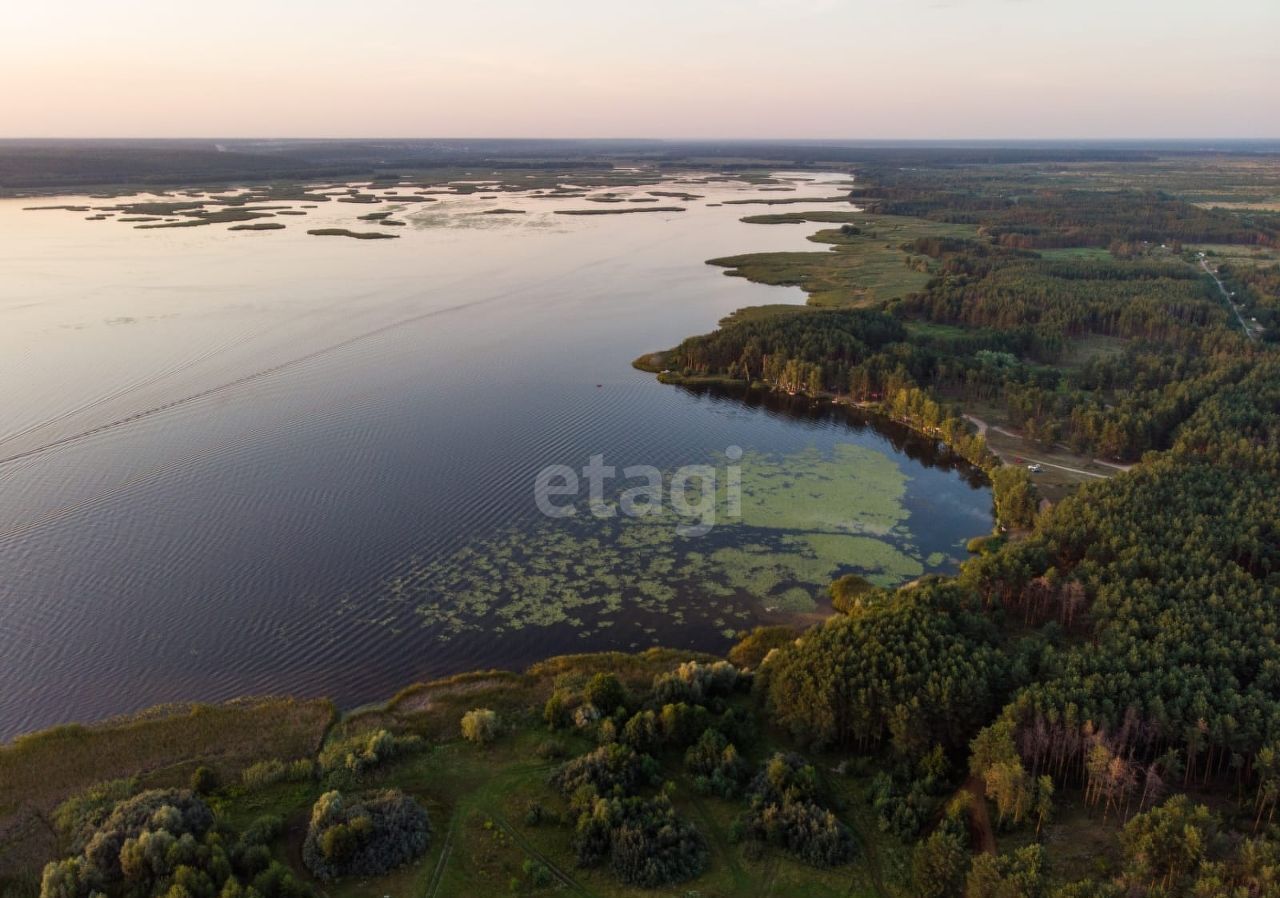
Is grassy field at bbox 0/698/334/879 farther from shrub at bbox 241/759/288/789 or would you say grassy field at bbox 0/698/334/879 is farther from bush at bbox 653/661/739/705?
bush at bbox 653/661/739/705

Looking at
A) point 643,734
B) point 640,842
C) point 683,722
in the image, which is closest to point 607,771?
point 643,734

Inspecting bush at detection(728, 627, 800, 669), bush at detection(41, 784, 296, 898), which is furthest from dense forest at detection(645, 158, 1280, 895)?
bush at detection(41, 784, 296, 898)

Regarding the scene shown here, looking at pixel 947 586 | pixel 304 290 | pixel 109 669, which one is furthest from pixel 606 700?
pixel 304 290

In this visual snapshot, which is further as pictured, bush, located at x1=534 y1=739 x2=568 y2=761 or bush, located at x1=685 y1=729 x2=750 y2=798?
bush, located at x1=534 y1=739 x2=568 y2=761

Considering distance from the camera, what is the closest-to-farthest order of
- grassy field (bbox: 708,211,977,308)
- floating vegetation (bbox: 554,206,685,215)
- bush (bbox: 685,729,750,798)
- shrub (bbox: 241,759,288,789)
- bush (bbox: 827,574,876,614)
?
1. shrub (bbox: 241,759,288,789)
2. bush (bbox: 685,729,750,798)
3. bush (bbox: 827,574,876,614)
4. grassy field (bbox: 708,211,977,308)
5. floating vegetation (bbox: 554,206,685,215)

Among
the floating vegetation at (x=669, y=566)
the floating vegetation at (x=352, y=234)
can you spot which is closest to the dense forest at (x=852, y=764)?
the floating vegetation at (x=669, y=566)

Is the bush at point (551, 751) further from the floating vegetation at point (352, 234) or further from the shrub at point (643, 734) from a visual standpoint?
the floating vegetation at point (352, 234)

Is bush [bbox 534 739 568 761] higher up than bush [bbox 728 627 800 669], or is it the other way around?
bush [bbox 534 739 568 761]

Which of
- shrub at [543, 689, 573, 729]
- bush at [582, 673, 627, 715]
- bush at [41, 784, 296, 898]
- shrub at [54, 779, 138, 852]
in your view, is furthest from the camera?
bush at [582, 673, 627, 715]
